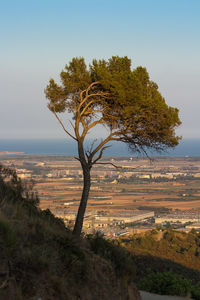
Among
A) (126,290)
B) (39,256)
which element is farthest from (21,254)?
(126,290)

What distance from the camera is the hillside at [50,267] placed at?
5.98 m

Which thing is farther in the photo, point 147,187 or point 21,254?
point 147,187

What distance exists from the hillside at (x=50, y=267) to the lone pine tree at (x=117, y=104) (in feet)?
13.4

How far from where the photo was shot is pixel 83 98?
49.2 ft

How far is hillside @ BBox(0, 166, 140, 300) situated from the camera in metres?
5.98

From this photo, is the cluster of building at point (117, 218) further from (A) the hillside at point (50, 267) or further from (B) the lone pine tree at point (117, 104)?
(A) the hillside at point (50, 267)

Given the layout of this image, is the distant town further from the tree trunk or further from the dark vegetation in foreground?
the dark vegetation in foreground

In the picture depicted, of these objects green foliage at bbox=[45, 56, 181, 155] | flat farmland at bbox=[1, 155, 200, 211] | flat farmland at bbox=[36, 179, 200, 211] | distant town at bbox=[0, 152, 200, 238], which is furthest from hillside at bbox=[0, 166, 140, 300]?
flat farmland at bbox=[36, 179, 200, 211]

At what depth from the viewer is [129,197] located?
87625mm

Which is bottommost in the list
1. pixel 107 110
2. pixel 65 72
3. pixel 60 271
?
pixel 60 271

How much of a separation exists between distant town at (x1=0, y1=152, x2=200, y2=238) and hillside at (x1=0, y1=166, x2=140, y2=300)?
3125cm

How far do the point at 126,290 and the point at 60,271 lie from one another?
350cm

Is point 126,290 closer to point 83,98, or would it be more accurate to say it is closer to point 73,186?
point 83,98

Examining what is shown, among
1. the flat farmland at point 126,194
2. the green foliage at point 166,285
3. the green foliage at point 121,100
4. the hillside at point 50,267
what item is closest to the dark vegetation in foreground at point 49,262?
the hillside at point 50,267
